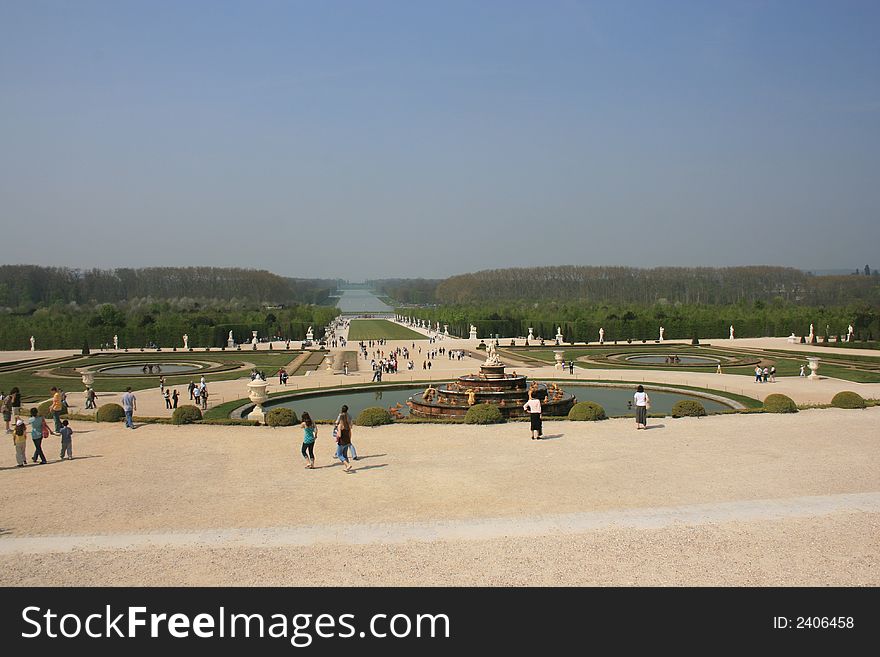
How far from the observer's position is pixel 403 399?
104 feet

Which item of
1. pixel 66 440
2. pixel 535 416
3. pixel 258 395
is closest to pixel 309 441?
pixel 66 440

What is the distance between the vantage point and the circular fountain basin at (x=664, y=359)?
48.0 metres

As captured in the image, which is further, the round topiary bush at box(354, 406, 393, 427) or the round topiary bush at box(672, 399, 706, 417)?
the round topiary bush at box(672, 399, 706, 417)

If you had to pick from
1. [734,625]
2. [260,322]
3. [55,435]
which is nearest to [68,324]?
[260,322]

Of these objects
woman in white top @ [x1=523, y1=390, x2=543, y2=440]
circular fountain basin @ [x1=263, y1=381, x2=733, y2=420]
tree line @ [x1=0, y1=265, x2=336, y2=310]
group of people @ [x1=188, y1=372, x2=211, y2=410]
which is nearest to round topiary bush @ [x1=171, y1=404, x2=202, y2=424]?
circular fountain basin @ [x1=263, y1=381, x2=733, y2=420]

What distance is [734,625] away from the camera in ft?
24.0

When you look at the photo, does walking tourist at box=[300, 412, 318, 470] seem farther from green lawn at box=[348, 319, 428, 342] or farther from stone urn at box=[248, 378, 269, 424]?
green lawn at box=[348, 319, 428, 342]

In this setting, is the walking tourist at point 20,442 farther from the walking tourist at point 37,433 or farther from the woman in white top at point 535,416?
the woman in white top at point 535,416

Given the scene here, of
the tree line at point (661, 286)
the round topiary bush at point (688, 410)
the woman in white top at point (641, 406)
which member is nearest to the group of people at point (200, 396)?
the woman in white top at point (641, 406)

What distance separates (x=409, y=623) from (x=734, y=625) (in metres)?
3.30

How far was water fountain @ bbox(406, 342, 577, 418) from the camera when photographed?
2595 centimetres

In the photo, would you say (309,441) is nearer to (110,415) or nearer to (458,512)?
(458,512)

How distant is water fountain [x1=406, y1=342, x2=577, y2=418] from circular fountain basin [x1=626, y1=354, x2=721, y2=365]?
22193mm

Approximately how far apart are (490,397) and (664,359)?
93.0 feet
